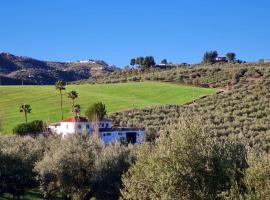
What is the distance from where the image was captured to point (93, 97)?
12850 cm

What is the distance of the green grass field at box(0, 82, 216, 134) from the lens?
114 metres

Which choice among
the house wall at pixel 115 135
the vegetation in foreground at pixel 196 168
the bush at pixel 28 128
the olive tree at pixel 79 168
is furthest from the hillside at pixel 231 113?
the vegetation in foreground at pixel 196 168

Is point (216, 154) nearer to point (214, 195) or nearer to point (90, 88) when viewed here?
point (214, 195)

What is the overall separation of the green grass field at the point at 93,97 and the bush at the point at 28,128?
626 centimetres

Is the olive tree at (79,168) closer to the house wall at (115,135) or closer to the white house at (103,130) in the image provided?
A: the house wall at (115,135)

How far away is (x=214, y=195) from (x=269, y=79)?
102431mm

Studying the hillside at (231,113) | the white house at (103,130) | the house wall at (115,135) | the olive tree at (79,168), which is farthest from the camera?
the white house at (103,130)

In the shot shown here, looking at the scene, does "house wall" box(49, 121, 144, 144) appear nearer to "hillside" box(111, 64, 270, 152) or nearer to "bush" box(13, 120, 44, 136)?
"bush" box(13, 120, 44, 136)

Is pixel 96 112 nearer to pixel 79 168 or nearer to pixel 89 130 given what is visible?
pixel 89 130

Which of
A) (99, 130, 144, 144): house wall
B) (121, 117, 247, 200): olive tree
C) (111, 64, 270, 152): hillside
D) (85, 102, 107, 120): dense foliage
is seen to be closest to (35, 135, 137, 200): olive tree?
(121, 117, 247, 200): olive tree

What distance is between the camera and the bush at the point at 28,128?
9431 centimetres

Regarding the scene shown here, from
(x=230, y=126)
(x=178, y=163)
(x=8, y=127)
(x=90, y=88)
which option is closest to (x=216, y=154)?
(x=178, y=163)

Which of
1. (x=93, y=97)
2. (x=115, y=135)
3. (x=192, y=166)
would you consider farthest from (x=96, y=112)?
(x=192, y=166)

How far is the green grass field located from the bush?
6.26 meters
